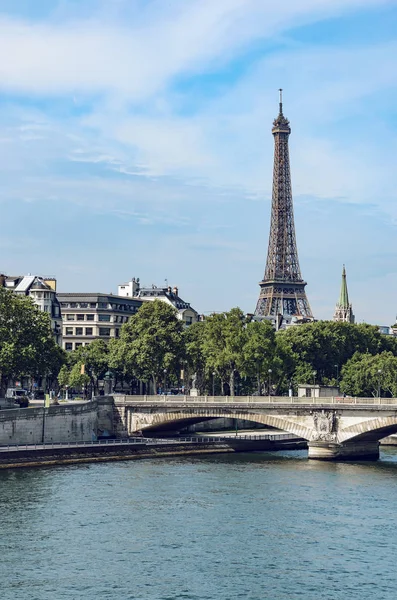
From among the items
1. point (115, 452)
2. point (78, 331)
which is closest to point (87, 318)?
point (78, 331)

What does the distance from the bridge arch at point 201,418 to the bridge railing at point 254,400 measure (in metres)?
0.96

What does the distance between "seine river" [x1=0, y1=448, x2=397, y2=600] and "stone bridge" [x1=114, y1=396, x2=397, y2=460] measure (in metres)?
8.17

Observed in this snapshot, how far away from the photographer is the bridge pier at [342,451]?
90.1m

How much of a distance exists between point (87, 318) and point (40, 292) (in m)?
22.1

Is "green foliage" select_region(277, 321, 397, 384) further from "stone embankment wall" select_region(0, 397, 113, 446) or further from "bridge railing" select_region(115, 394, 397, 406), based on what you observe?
"stone embankment wall" select_region(0, 397, 113, 446)

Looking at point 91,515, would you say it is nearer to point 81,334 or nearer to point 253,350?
point 253,350

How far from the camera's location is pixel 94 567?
161 ft

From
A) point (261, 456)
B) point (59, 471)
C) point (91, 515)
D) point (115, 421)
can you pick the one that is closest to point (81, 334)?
point (115, 421)

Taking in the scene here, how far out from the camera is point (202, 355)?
12938 centimetres

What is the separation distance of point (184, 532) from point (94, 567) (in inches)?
353

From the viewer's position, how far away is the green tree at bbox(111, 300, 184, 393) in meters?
121

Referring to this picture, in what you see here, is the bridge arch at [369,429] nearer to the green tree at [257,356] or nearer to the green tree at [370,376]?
the green tree at [257,356]

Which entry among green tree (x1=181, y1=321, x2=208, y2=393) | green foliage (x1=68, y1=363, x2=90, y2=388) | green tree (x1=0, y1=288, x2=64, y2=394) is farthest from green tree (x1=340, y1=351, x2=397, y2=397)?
green tree (x1=0, y1=288, x2=64, y2=394)

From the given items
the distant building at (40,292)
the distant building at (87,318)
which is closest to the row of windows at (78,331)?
the distant building at (87,318)
